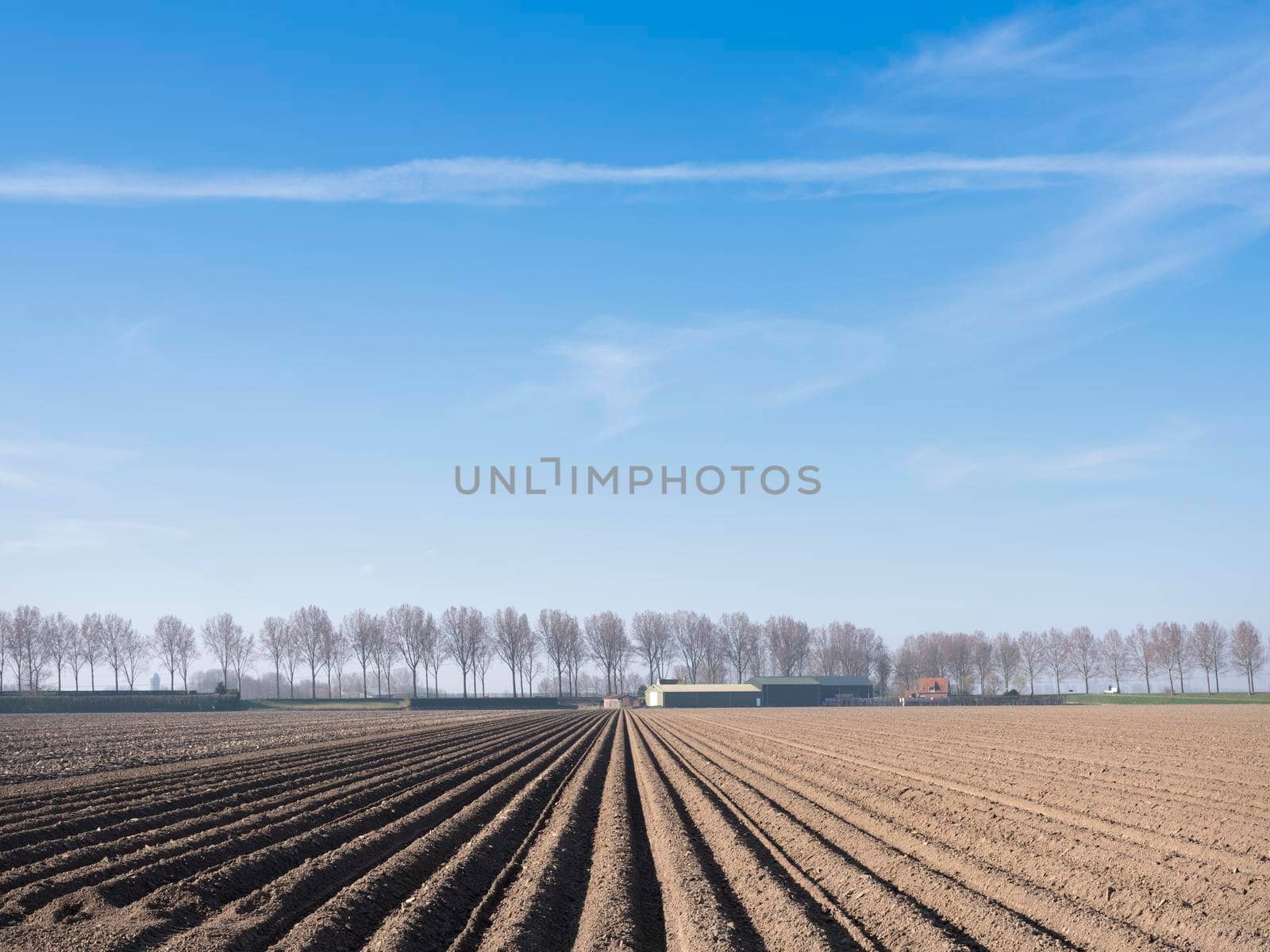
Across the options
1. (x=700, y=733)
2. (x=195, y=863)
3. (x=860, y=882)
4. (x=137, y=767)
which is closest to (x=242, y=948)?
(x=195, y=863)

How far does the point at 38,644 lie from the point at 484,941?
143641 millimetres

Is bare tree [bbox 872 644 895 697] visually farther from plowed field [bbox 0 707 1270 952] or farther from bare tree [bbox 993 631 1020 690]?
plowed field [bbox 0 707 1270 952]

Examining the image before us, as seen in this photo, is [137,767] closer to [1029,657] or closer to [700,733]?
[700,733]

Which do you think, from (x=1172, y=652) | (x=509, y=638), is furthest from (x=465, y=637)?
(x=1172, y=652)

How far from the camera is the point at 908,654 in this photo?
171 meters

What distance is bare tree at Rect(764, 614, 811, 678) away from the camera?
157750mm

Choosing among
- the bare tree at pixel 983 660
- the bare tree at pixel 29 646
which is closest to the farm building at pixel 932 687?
the bare tree at pixel 983 660

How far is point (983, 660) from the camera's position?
15825 cm

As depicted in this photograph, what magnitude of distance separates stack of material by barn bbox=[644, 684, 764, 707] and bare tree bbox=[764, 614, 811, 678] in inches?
1451

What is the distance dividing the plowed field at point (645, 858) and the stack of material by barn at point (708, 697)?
92.4 m

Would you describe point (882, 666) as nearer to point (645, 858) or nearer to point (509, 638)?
point (509, 638)

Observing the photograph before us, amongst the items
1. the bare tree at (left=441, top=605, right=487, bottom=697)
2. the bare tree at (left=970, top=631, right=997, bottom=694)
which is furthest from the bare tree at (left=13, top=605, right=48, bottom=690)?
the bare tree at (left=970, top=631, right=997, bottom=694)

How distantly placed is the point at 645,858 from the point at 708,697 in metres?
107

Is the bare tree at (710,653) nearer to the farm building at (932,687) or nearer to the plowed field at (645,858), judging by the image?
the farm building at (932,687)
